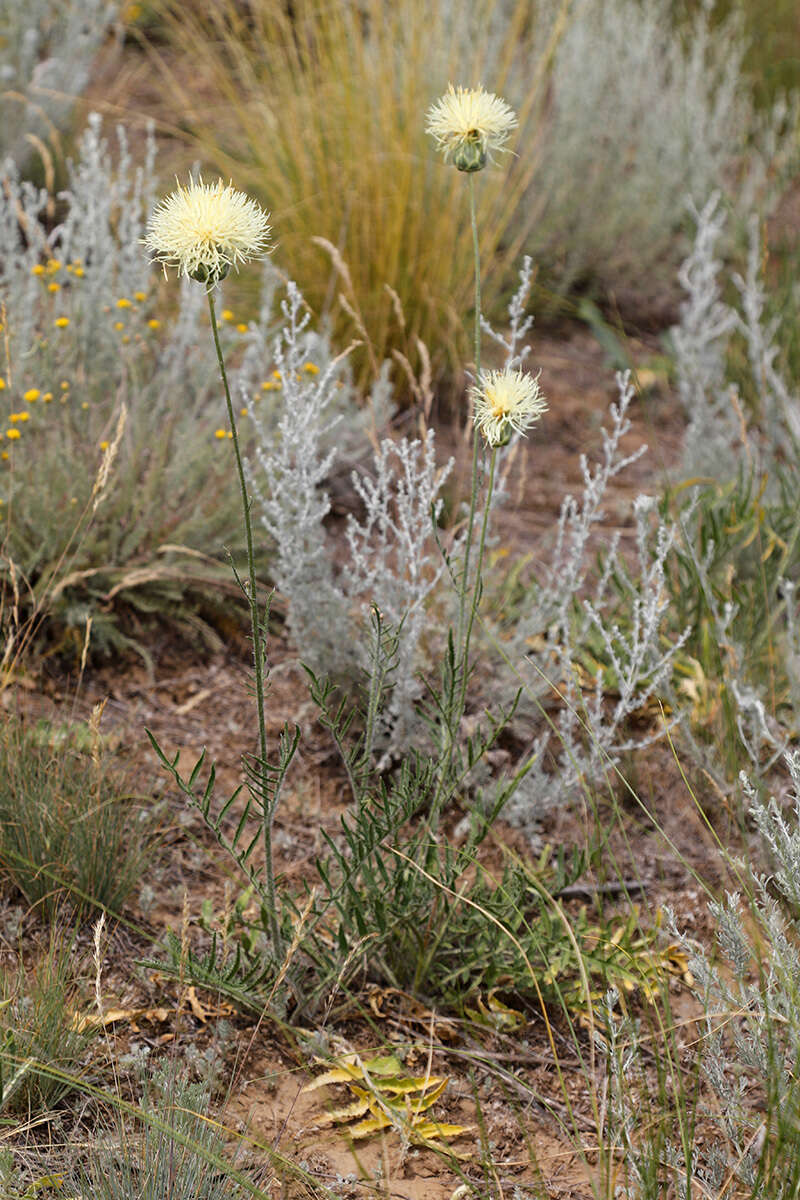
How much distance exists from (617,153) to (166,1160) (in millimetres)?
3909

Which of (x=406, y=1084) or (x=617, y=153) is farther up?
(x=617, y=153)

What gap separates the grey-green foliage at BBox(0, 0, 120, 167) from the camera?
4.13 metres

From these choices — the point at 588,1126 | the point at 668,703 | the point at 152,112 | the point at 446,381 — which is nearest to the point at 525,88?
the point at 446,381

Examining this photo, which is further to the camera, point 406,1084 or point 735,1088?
point 406,1084

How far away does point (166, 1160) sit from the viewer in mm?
1326

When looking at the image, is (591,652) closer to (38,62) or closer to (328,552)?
(328,552)

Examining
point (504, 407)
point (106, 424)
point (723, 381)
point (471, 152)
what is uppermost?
point (471, 152)

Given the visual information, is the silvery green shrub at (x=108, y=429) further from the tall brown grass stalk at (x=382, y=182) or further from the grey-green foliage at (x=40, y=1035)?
the grey-green foliage at (x=40, y=1035)

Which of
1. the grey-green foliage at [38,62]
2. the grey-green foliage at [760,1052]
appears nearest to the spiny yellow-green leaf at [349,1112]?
the grey-green foliage at [760,1052]

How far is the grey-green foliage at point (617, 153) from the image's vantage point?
4.16m

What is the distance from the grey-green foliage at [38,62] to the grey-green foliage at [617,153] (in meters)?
1.61

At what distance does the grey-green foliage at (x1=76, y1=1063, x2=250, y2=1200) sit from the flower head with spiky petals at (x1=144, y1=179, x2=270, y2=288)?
89 cm

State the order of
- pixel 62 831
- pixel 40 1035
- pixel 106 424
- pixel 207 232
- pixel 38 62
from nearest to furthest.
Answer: pixel 207 232 → pixel 40 1035 → pixel 62 831 → pixel 106 424 → pixel 38 62

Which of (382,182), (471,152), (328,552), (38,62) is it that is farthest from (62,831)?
(38,62)
